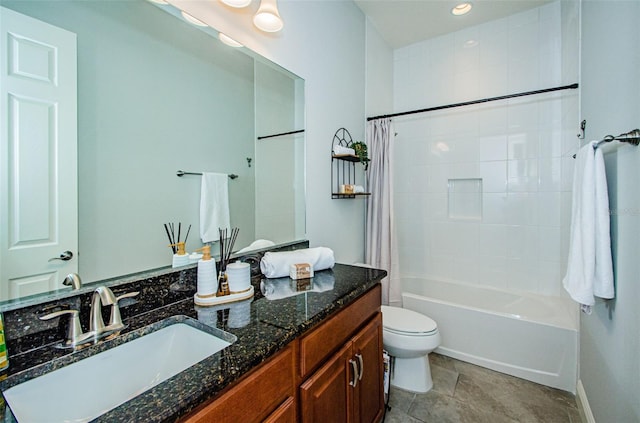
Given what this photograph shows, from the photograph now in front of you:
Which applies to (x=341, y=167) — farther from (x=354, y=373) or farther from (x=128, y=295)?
(x=128, y=295)

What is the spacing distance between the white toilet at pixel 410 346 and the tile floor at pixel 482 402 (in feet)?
0.22

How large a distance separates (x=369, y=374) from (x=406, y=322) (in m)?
0.64

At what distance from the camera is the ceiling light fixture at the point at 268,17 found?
4.52 ft

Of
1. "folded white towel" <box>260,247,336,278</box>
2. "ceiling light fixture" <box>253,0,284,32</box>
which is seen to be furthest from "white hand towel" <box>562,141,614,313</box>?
"ceiling light fixture" <box>253,0,284,32</box>

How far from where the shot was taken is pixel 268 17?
142 centimetres

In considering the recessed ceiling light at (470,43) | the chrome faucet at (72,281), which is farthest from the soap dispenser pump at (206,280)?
the recessed ceiling light at (470,43)

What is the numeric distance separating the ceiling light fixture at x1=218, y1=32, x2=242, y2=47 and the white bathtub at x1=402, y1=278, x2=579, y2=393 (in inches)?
85.1

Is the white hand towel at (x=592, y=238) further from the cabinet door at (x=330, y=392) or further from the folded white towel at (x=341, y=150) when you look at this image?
the folded white towel at (x=341, y=150)

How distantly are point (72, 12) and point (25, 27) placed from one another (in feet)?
0.49

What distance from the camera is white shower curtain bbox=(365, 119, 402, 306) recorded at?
244 centimetres

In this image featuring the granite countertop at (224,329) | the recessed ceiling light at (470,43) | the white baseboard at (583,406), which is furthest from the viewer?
the recessed ceiling light at (470,43)

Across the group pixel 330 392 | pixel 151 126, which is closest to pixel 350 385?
pixel 330 392

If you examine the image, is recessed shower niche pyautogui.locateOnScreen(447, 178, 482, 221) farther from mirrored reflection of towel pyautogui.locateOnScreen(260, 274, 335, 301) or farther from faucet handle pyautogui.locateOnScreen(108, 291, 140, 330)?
faucet handle pyautogui.locateOnScreen(108, 291, 140, 330)

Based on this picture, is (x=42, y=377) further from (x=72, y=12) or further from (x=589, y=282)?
(x=589, y=282)
